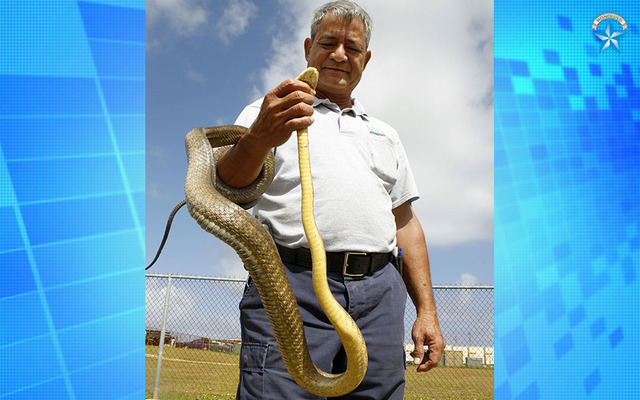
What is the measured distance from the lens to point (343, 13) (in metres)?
2.66

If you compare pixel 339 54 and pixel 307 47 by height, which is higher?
pixel 307 47

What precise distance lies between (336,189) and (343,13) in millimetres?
1049

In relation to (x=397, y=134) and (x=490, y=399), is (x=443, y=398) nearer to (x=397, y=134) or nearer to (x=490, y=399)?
(x=490, y=399)

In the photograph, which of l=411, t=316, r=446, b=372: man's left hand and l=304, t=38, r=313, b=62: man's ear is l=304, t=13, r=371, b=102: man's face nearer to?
l=304, t=38, r=313, b=62: man's ear

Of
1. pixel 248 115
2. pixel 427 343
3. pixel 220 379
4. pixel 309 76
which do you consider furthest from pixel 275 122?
pixel 220 379

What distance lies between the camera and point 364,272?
2404 mm

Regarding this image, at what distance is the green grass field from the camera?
25.4 feet

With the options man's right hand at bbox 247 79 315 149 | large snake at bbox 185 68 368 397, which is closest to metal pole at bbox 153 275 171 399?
large snake at bbox 185 68 368 397

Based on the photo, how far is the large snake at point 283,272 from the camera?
1.81 meters

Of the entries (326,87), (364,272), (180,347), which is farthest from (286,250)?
(180,347)

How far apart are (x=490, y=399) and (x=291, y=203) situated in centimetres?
716

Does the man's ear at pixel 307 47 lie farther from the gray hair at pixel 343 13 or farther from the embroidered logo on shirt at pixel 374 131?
the embroidered logo on shirt at pixel 374 131

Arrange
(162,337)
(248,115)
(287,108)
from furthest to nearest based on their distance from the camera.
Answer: (162,337) → (248,115) → (287,108)

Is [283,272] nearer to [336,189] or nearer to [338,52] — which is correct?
[336,189]
